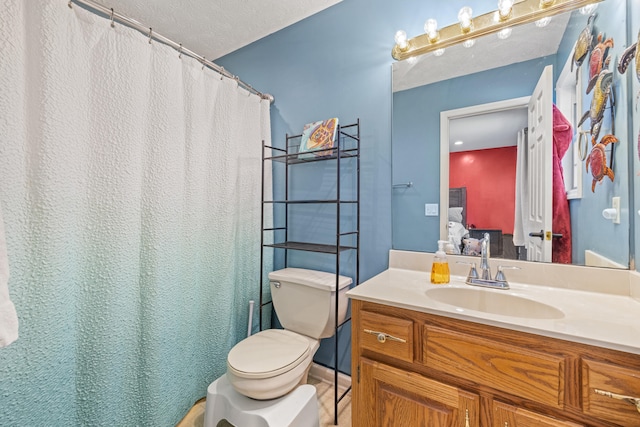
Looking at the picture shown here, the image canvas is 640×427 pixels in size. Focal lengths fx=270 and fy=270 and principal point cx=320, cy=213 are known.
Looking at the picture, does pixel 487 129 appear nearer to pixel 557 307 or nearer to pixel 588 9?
pixel 588 9

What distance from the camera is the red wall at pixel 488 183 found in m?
1.23

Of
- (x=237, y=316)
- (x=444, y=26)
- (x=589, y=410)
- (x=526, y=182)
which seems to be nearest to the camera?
(x=589, y=410)

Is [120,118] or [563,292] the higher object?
[120,118]

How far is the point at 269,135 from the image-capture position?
1902 millimetres

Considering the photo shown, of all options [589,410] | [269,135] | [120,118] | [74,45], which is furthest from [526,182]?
[74,45]

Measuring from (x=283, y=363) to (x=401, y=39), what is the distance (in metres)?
1.66

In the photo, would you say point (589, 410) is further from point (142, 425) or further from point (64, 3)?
point (64, 3)

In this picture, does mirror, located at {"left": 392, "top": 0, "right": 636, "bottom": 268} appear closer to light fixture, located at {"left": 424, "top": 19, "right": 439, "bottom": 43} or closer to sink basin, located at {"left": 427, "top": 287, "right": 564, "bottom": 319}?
light fixture, located at {"left": 424, "top": 19, "right": 439, "bottom": 43}

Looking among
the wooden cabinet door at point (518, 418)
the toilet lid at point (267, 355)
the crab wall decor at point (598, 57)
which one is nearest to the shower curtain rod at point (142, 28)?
the toilet lid at point (267, 355)

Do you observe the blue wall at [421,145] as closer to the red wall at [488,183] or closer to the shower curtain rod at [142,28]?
the red wall at [488,183]

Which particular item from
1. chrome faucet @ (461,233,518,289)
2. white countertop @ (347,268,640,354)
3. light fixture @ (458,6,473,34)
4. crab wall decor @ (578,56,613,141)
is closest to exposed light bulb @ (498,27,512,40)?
light fixture @ (458,6,473,34)

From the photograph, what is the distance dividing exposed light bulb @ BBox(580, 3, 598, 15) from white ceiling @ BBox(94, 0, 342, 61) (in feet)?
3.94

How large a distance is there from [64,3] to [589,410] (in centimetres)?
204

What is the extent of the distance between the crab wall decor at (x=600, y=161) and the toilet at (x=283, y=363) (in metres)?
1.16
